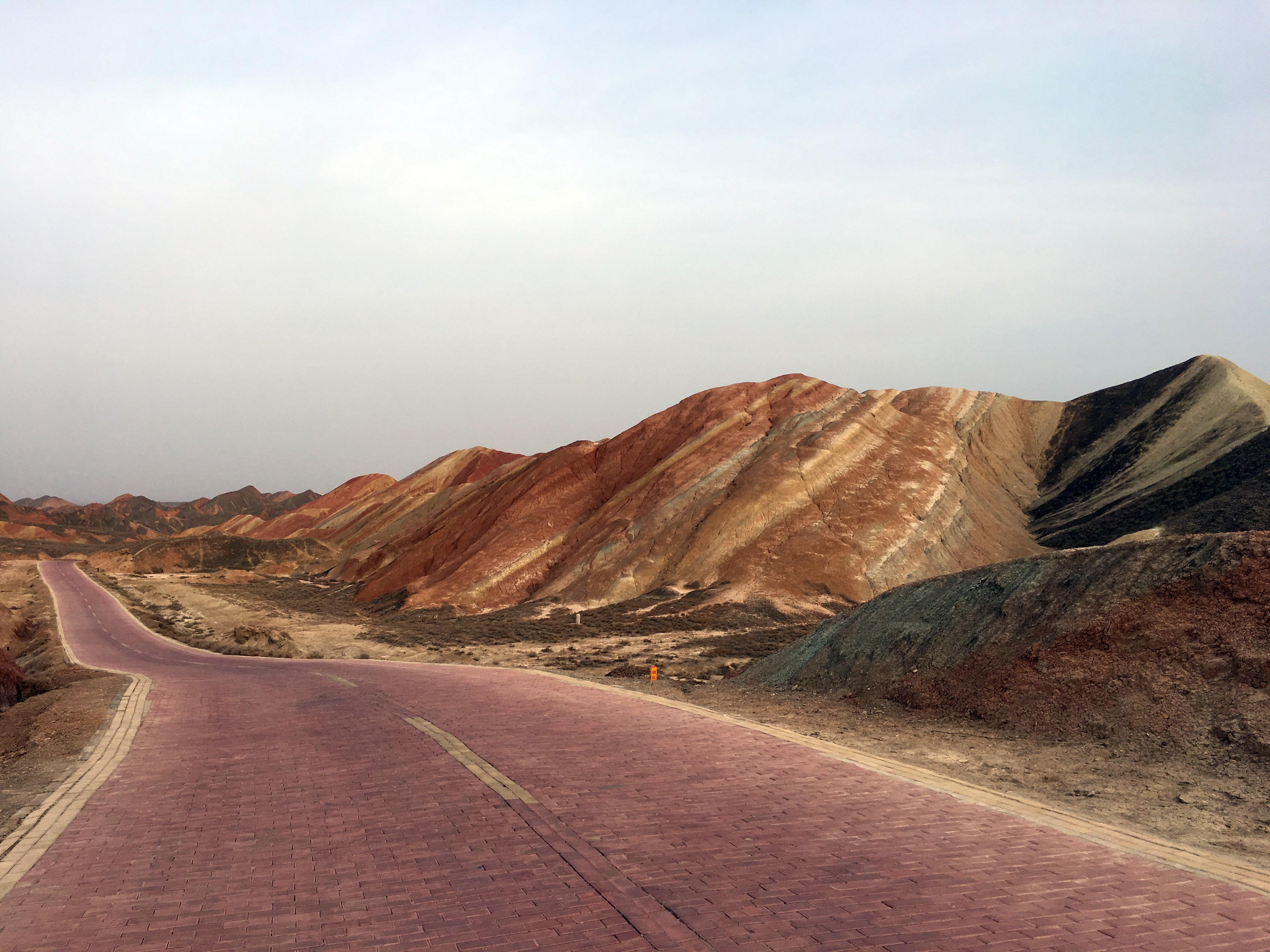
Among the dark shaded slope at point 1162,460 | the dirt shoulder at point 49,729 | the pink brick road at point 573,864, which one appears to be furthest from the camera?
the dark shaded slope at point 1162,460

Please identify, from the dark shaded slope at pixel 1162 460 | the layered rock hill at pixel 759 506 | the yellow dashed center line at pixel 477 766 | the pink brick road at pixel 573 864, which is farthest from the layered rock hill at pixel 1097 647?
the dark shaded slope at pixel 1162 460

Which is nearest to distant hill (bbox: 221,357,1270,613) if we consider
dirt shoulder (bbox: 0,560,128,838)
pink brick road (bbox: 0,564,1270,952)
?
dirt shoulder (bbox: 0,560,128,838)

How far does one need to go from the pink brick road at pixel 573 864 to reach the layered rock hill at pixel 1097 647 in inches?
151

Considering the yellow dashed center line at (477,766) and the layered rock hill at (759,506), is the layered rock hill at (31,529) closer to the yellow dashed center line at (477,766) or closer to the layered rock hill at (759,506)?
the layered rock hill at (759,506)

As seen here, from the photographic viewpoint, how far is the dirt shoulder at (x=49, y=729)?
10438 millimetres

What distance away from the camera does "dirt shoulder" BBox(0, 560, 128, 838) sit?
411 inches

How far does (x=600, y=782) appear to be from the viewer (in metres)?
9.86

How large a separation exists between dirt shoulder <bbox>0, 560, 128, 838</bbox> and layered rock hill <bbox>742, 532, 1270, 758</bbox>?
1254 centimetres

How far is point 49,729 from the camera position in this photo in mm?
14125

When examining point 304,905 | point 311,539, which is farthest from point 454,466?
point 304,905

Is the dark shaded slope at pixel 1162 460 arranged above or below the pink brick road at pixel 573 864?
above

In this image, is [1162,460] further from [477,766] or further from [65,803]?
[65,803]

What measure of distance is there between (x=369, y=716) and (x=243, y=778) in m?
3.97

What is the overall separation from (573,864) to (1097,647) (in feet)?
31.1
